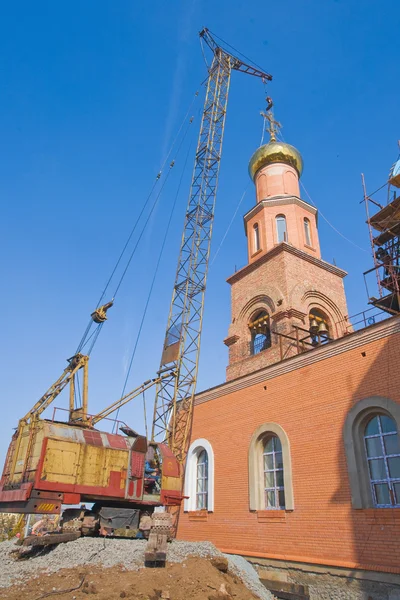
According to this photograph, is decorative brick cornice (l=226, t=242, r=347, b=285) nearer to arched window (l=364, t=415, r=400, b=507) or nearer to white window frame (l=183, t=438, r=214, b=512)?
white window frame (l=183, t=438, r=214, b=512)

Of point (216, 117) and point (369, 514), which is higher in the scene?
point (216, 117)

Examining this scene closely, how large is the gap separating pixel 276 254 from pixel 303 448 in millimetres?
9772

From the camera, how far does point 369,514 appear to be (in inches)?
405

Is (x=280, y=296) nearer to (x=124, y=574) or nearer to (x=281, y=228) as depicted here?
(x=281, y=228)

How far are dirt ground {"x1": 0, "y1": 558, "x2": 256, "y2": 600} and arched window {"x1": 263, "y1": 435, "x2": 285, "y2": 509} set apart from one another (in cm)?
338

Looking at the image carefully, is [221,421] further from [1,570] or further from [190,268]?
[190,268]

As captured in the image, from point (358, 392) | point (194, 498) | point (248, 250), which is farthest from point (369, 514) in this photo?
point (248, 250)

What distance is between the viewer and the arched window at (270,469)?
12748 millimetres

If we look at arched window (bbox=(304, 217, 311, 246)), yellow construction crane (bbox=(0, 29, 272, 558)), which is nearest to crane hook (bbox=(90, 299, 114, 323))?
yellow construction crane (bbox=(0, 29, 272, 558))

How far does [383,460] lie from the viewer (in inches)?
421

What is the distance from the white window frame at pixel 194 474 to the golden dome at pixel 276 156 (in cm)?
1508

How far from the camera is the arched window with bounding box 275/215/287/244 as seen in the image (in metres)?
21.4

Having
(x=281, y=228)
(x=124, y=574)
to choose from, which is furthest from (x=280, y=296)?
(x=124, y=574)

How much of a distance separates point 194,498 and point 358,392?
322 inches
